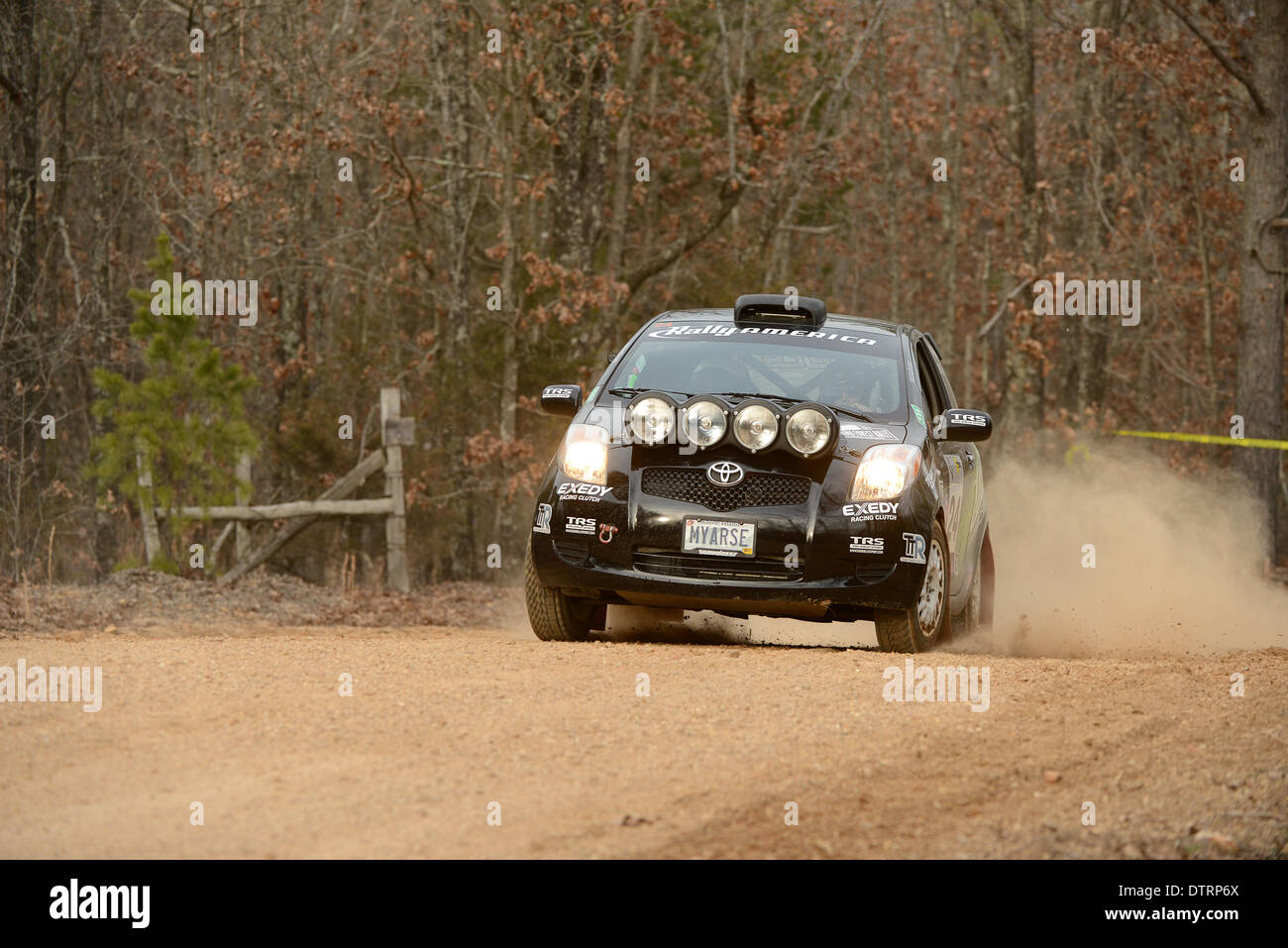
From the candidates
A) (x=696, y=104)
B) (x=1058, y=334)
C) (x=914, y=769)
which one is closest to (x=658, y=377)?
(x=914, y=769)

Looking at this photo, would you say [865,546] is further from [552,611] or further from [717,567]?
[552,611]

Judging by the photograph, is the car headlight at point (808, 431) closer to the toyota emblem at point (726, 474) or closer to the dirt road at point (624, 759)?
the toyota emblem at point (726, 474)

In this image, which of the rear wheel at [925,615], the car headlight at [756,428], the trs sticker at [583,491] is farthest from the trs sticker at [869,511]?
the trs sticker at [583,491]

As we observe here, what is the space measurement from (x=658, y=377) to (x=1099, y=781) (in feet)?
14.2

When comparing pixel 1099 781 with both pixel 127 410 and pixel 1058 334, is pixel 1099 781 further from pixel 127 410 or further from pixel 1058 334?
pixel 1058 334

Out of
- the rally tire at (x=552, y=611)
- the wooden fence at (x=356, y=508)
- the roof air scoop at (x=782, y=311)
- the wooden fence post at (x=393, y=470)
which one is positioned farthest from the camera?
A: the wooden fence post at (x=393, y=470)

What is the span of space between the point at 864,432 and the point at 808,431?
477 millimetres

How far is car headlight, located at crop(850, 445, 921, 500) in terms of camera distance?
353 inches

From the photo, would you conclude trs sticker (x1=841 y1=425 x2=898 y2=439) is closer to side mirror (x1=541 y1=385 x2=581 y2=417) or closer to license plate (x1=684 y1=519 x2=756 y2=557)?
license plate (x1=684 y1=519 x2=756 y2=557)

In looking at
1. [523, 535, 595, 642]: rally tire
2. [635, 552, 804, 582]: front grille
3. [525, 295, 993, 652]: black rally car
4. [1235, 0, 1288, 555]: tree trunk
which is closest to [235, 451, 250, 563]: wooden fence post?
[523, 535, 595, 642]: rally tire

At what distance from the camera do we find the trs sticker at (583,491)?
914 centimetres

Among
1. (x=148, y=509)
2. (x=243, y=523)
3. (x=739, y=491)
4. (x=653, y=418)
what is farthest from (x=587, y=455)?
(x=243, y=523)

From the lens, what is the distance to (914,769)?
20.5ft

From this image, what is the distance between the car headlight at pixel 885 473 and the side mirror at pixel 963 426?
2.02 ft
